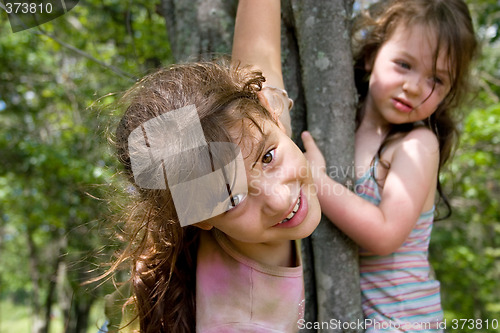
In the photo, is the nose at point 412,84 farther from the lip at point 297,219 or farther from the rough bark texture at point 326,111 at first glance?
the lip at point 297,219

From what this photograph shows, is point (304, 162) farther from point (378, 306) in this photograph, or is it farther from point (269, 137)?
point (378, 306)

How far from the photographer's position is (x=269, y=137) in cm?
120

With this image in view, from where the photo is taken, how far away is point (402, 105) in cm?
174

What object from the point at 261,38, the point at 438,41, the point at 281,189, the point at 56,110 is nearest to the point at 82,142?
Answer: the point at 56,110

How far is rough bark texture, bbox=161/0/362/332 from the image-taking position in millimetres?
1599

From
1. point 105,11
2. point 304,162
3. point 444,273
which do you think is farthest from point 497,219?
point 105,11

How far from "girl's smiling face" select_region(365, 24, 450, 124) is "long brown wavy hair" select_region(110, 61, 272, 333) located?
0.70 meters

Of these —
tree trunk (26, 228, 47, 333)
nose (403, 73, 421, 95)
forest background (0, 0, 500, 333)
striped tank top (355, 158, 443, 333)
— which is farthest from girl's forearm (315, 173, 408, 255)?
tree trunk (26, 228, 47, 333)

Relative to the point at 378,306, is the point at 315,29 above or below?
above

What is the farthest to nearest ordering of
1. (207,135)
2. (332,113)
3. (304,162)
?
(332,113)
(304,162)
(207,135)

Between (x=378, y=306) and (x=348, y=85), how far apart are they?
91 centimetres

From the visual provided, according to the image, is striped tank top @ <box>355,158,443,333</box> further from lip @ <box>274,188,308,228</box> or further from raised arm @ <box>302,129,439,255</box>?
lip @ <box>274,188,308,228</box>

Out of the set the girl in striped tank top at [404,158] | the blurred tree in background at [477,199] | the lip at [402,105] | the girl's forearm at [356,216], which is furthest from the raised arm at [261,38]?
the blurred tree in background at [477,199]

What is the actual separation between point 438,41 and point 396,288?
3.36 feet
